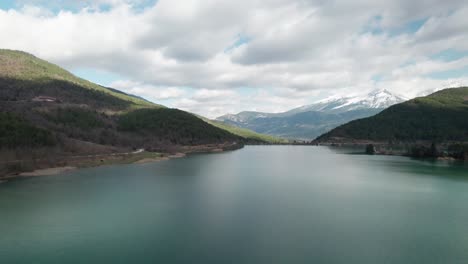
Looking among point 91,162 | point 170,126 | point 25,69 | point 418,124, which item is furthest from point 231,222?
point 25,69

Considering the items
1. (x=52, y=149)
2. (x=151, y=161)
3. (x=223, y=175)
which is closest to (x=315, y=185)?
(x=223, y=175)

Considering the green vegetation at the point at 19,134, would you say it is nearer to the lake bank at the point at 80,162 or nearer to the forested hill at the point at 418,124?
the lake bank at the point at 80,162

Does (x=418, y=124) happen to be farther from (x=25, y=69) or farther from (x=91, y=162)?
(x=25, y=69)

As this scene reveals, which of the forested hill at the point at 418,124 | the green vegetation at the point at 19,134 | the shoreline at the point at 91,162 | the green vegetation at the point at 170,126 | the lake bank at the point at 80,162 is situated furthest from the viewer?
the forested hill at the point at 418,124

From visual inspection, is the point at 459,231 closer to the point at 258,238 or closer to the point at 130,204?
the point at 258,238

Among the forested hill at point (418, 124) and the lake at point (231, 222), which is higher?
the forested hill at point (418, 124)

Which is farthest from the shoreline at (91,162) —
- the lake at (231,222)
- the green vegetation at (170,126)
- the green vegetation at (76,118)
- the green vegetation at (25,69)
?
the green vegetation at (25,69)

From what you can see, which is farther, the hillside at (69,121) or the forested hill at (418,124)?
the forested hill at (418,124)

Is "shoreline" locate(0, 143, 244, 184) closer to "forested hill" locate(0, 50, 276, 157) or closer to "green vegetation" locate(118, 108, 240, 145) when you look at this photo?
"forested hill" locate(0, 50, 276, 157)
